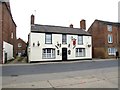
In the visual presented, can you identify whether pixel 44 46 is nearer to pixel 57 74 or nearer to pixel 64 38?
pixel 64 38

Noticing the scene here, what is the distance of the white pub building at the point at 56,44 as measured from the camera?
78.6ft

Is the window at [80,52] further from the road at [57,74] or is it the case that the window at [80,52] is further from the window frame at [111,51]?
the road at [57,74]

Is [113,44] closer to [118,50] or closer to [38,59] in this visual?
A: [118,50]

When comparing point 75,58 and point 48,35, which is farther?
point 75,58

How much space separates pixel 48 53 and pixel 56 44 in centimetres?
220

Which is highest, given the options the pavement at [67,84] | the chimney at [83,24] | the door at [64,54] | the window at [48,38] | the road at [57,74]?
the chimney at [83,24]

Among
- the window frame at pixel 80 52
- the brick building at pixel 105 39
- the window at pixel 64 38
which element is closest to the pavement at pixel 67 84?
the window at pixel 64 38

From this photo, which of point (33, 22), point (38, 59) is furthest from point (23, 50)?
point (38, 59)

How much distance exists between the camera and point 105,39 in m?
32.2

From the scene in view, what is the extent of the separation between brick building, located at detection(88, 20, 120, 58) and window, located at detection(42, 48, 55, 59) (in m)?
12.8

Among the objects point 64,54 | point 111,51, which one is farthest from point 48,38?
point 111,51

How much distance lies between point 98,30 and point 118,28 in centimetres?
546

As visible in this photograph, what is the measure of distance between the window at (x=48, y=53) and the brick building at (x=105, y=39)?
41.9 ft

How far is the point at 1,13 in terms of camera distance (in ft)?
75.5
